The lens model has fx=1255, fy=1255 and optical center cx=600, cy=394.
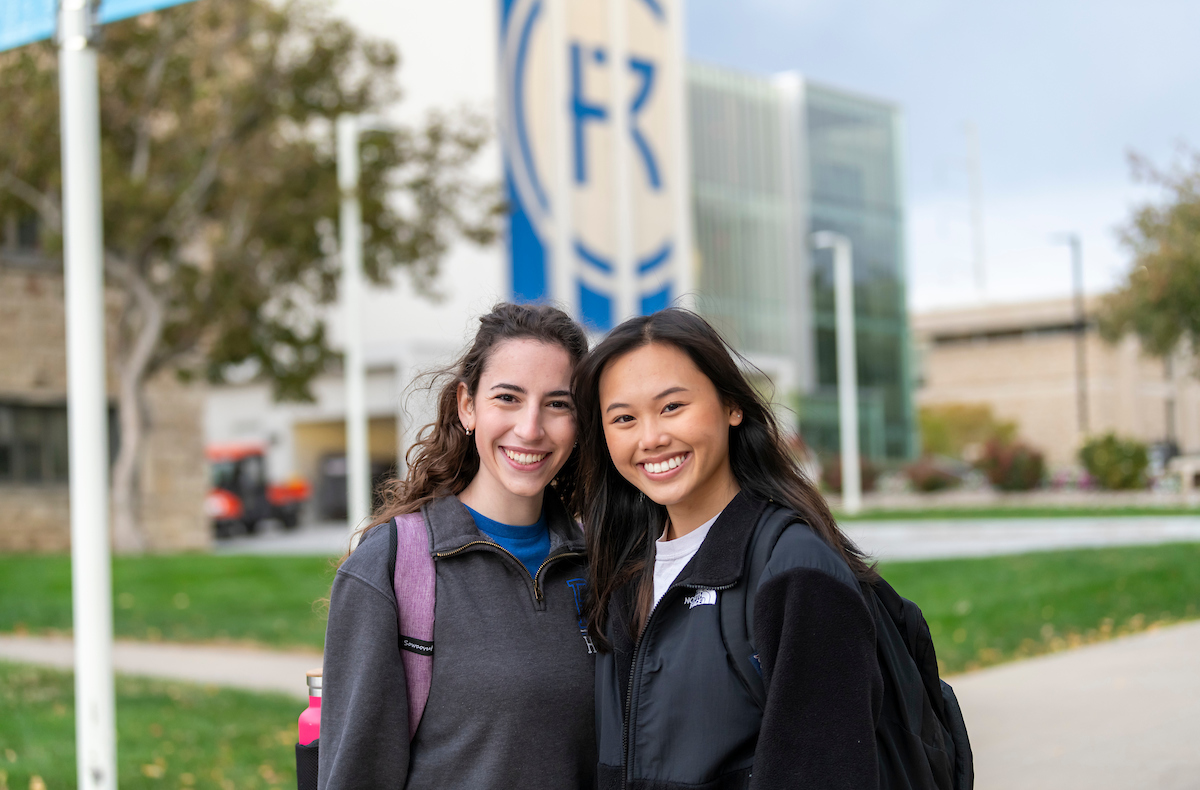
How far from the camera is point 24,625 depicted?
13648mm

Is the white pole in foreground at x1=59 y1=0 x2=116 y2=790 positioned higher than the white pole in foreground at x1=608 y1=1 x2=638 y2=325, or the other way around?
the white pole in foreground at x1=608 y1=1 x2=638 y2=325

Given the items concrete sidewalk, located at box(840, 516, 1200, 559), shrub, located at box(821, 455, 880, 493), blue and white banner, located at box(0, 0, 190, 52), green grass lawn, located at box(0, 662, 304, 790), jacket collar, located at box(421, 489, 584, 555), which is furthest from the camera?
shrub, located at box(821, 455, 880, 493)

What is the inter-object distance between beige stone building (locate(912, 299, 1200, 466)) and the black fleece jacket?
2554 inches

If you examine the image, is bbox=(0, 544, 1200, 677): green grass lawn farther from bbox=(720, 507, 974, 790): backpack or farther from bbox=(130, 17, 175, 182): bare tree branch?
bbox=(130, 17, 175, 182): bare tree branch

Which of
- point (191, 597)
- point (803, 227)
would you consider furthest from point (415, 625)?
point (803, 227)

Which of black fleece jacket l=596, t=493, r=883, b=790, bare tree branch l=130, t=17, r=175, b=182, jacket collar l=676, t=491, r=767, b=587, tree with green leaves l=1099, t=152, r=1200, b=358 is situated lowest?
black fleece jacket l=596, t=493, r=883, b=790

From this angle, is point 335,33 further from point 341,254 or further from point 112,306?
point 112,306

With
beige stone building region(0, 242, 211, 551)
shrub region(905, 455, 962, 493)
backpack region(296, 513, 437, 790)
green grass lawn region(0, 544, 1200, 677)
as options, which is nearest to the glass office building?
shrub region(905, 455, 962, 493)

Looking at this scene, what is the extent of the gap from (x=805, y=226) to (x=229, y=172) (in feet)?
129

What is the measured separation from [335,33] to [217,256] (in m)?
4.17

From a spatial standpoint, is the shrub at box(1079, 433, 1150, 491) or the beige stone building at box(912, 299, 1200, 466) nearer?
the shrub at box(1079, 433, 1150, 491)

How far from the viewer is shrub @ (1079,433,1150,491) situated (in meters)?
31.0

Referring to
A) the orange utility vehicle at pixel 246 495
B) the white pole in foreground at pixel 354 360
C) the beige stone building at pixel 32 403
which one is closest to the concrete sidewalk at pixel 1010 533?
the white pole in foreground at pixel 354 360

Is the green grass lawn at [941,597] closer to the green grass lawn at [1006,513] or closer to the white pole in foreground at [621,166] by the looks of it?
the green grass lawn at [1006,513]
